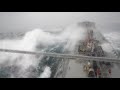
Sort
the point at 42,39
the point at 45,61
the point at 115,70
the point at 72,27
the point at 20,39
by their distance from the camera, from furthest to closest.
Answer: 1. the point at 72,27
2. the point at 42,39
3. the point at 20,39
4. the point at 45,61
5. the point at 115,70

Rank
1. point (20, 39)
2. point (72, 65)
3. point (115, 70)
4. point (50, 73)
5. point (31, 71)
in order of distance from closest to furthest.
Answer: point (115, 70) < point (72, 65) < point (50, 73) < point (31, 71) < point (20, 39)

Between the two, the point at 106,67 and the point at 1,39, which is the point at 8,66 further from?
the point at 106,67

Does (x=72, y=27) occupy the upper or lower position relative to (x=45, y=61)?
upper

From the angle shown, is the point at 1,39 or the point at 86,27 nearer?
the point at 1,39

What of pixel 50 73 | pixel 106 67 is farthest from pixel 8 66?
pixel 106 67

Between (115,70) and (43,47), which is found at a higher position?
(115,70)

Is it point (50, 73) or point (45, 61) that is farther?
point (45, 61)

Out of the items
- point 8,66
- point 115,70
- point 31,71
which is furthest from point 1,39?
point 115,70

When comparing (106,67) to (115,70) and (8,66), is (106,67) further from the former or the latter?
(8,66)

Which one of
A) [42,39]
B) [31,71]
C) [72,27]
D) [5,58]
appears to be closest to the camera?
[31,71]
